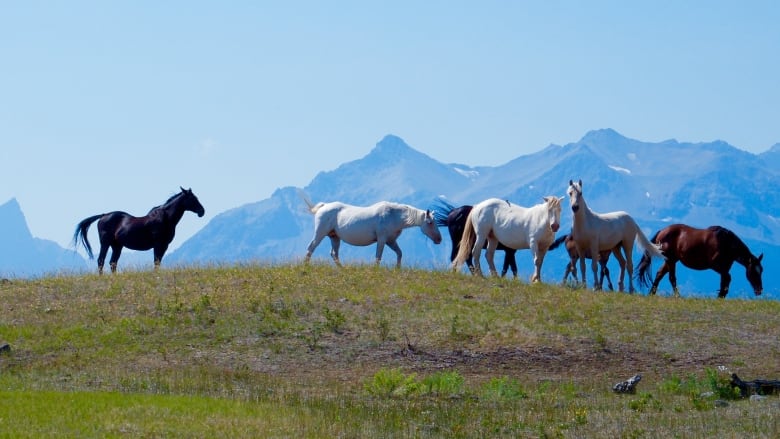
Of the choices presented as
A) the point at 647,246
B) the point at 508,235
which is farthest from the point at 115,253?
the point at 647,246

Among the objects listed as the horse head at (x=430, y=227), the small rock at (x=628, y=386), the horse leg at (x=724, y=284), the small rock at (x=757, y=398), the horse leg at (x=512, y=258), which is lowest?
the small rock at (x=757, y=398)

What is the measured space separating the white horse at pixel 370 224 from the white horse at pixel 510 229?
0.84m

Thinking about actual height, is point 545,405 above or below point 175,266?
below

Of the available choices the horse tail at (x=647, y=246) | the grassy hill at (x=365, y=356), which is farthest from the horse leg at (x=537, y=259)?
the horse tail at (x=647, y=246)

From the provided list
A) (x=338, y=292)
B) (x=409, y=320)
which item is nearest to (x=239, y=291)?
(x=338, y=292)

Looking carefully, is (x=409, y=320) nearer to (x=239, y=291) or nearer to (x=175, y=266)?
(x=239, y=291)

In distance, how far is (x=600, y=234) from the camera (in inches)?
1035

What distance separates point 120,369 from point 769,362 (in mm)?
10554

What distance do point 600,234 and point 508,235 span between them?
2040 millimetres

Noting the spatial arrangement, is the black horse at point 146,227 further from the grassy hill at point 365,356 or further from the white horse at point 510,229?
the white horse at point 510,229

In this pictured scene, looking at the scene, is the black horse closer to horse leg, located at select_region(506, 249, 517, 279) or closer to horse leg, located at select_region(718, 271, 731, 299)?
horse leg, located at select_region(506, 249, 517, 279)

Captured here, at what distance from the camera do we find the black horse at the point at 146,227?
91.9 feet

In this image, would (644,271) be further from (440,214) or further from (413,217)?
(413,217)

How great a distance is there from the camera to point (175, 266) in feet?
85.1
